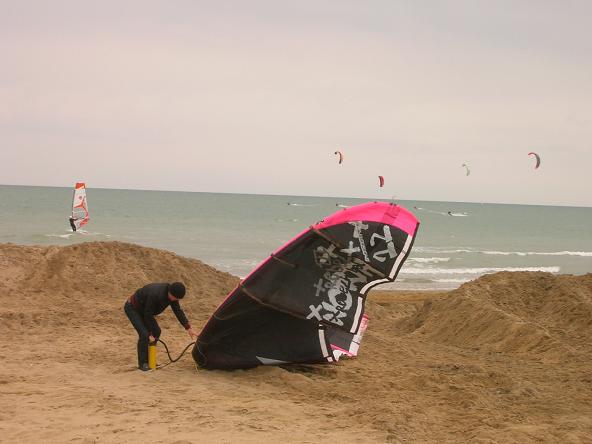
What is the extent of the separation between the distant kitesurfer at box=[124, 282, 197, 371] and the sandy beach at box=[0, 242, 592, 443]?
0.33 meters

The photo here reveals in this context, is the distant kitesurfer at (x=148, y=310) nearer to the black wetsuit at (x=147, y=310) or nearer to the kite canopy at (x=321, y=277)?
the black wetsuit at (x=147, y=310)

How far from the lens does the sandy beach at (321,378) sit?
590 cm

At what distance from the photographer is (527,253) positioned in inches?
1876

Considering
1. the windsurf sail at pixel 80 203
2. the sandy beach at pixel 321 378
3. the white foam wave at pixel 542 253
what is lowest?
the white foam wave at pixel 542 253

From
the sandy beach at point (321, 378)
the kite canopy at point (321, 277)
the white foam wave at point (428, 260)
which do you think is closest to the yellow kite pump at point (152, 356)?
the sandy beach at point (321, 378)

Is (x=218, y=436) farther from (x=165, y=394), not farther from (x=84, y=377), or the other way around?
(x=84, y=377)

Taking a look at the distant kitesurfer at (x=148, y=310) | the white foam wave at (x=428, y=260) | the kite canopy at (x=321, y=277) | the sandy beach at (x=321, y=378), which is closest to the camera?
the sandy beach at (x=321, y=378)

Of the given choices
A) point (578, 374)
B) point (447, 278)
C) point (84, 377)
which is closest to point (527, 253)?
point (447, 278)

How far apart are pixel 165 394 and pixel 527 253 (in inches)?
1760

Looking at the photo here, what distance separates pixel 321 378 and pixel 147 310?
2.25 metres

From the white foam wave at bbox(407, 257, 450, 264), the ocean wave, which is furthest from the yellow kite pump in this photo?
the ocean wave

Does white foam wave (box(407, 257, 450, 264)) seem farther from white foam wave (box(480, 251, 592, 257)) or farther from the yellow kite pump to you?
the yellow kite pump

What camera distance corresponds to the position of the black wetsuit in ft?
25.3

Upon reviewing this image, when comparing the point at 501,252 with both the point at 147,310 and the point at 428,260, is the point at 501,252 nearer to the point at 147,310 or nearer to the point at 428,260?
the point at 428,260
